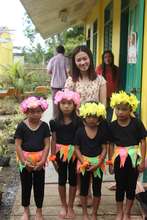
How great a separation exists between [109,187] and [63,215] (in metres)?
1.11

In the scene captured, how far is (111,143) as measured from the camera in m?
4.71

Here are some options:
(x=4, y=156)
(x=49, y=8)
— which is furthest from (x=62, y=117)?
(x=49, y=8)

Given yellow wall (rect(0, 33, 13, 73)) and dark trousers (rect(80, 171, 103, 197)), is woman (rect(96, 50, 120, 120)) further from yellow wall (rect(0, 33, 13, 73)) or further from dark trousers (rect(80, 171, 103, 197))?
yellow wall (rect(0, 33, 13, 73))

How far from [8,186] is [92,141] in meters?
2.07

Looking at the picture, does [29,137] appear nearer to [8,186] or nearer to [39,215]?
[39,215]

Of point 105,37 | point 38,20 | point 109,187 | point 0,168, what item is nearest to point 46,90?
point 38,20

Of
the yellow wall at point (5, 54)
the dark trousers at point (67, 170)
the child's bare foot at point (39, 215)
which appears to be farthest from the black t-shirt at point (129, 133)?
the yellow wall at point (5, 54)

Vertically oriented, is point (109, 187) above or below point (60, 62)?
below

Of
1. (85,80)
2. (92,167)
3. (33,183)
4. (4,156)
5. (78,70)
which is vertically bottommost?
(4,156)

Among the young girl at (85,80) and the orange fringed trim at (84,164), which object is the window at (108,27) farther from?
the orange fringed trim at (84,164)

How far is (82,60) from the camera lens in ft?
16.4

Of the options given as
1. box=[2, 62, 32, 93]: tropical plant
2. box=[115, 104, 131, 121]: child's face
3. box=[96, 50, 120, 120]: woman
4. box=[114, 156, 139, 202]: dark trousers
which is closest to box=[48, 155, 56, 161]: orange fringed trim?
box=[114, 156, 139, 202]: dark trousers

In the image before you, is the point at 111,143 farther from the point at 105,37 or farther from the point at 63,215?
the point at 105,37

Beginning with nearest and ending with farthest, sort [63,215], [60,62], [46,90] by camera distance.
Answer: [63,215], [60,62], [46,90]
